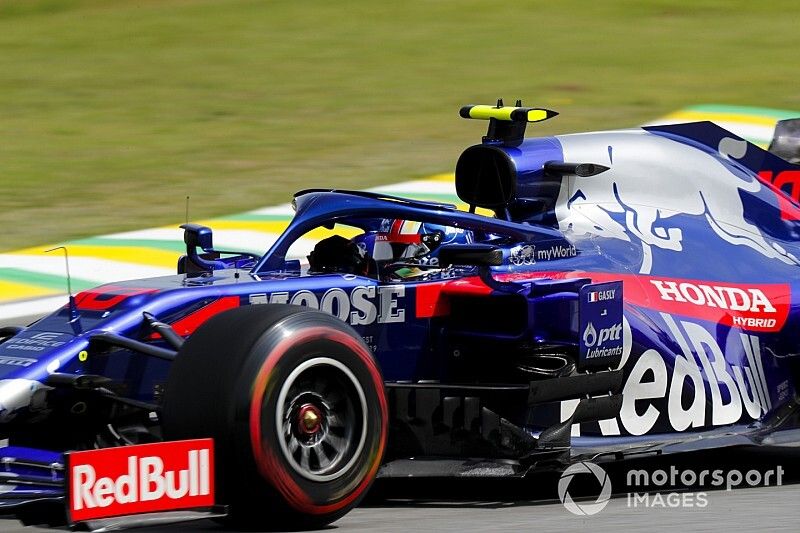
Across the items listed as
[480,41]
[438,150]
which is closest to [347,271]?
[438,150]

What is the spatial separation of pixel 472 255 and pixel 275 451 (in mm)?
1395

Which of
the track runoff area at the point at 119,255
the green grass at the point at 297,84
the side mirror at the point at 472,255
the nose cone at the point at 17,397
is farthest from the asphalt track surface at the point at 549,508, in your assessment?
the green grass at the point at 297,84

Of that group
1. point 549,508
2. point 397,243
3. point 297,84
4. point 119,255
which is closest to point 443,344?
point 397,243

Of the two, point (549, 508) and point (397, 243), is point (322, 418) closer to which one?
point (549, 508)

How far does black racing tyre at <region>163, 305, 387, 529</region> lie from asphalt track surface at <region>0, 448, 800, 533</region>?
223 millimetres

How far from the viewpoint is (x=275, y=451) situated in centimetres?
488

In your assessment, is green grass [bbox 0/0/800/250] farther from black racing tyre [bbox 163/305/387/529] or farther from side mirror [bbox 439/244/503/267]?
black racing tyre [bbox 163/305/387/529]

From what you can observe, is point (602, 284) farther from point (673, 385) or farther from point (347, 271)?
point (347, 271)

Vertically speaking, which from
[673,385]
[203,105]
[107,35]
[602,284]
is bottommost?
[673,385]

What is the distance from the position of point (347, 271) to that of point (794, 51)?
1544 centimetres

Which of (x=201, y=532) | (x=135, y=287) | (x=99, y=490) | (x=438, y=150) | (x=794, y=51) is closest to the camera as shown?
(x=99, y=490)

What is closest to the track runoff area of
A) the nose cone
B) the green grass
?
the green grass

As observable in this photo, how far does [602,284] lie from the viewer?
6.11 m

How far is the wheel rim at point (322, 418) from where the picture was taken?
16.5ft
